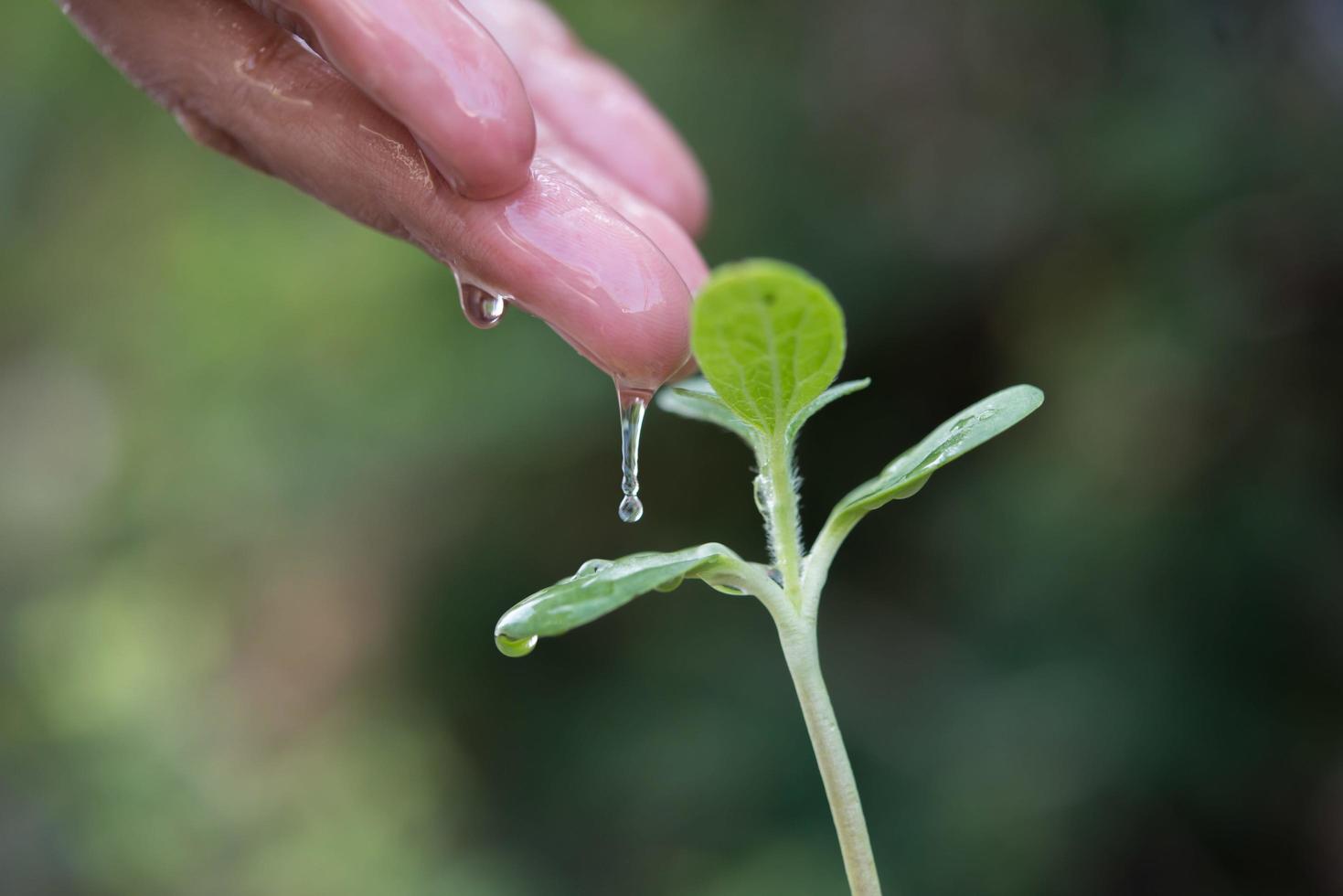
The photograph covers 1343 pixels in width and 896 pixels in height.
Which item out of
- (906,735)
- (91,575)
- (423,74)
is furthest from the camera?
(91,575)

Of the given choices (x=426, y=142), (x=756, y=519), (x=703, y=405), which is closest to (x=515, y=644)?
(x=703, y=405)

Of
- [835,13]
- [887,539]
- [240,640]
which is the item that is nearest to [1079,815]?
[887,539]

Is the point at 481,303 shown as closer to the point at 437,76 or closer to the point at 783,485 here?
the point at 437,76

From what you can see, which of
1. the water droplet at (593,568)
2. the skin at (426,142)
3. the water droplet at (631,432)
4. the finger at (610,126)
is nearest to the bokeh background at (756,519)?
the finger at (610,126)

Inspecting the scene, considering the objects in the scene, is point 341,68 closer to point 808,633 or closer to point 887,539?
point 808,633

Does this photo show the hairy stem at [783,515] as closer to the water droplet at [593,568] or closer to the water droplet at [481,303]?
the water droplet at [593,568]

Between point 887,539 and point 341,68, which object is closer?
point 341,68

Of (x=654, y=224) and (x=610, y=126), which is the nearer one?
(x=654, y=224)
